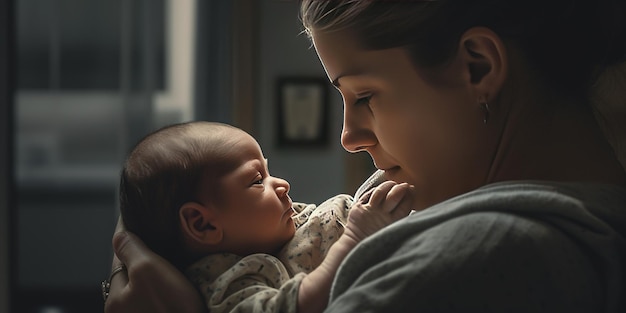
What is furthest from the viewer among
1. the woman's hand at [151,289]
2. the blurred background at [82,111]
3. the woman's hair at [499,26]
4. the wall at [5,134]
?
the blurred background at [82,111]

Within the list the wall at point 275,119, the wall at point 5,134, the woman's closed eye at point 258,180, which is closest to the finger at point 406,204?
the woman's closed eye at point 258,180

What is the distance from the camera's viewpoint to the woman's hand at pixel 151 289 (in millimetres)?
798

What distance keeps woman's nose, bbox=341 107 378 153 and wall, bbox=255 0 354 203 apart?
275 centimetres

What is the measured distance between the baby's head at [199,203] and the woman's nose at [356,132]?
158mm

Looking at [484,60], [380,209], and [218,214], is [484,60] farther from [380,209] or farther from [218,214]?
[218,214]

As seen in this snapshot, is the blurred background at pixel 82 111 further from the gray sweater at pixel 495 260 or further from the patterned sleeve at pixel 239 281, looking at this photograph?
the gray sweater at pixel 495 260

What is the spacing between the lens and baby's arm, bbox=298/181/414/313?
72 cm

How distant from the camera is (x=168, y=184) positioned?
2.91ft

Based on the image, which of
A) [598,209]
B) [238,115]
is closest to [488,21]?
[598,209]

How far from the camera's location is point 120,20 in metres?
2.88

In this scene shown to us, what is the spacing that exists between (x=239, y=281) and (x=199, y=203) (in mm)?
102

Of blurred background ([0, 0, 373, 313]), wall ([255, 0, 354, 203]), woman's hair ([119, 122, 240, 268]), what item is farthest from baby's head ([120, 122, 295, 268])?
wall ([255, 0, 354, 203])

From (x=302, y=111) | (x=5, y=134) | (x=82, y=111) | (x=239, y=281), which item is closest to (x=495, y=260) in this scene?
(x=239, y=281)

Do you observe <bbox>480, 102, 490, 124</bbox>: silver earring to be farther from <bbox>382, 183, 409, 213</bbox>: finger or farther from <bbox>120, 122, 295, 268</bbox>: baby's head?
<bbox>120, 122, 295, 268</bbox>: baby's head
